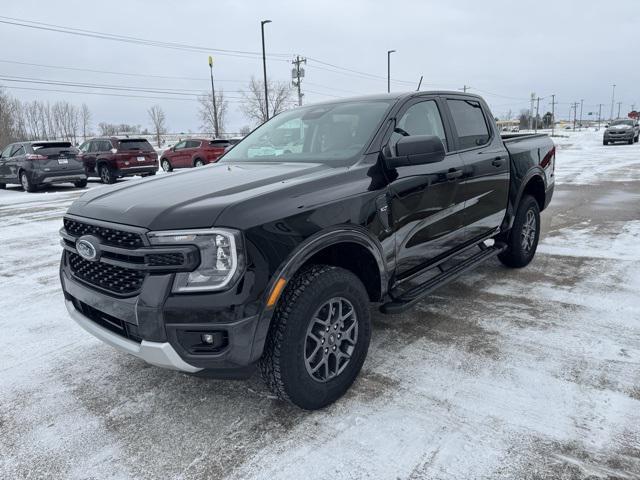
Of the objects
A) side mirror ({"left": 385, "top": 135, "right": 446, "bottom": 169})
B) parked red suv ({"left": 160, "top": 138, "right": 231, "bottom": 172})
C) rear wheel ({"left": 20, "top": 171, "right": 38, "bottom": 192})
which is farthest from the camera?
parked red suv ({"left": 160, "top": 138, "right": 231, "bottom": 172})

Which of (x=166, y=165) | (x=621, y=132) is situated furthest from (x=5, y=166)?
(x=621, y=132)

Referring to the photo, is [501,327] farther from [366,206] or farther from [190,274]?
[190,274]

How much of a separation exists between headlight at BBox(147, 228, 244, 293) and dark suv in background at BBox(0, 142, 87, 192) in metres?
15.1

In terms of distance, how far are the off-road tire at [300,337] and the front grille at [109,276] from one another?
0.72 m

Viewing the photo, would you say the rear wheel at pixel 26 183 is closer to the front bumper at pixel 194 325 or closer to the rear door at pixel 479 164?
the rear door at pixel 479 164

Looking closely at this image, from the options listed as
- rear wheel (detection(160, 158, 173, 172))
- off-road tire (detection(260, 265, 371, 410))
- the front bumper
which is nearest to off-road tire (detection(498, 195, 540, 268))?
off-road tire (detection(260, 265, 371, 410))

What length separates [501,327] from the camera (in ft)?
12.6

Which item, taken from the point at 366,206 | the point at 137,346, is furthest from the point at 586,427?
the point at 137,346

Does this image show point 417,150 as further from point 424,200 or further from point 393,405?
point 393,405

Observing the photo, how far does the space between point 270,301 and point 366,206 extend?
3.06ft

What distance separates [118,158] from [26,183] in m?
3.02

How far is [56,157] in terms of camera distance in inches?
605

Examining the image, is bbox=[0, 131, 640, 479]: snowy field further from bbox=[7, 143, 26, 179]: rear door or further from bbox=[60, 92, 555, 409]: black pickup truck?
bbox=[7, 143, 26, 179]: rear door

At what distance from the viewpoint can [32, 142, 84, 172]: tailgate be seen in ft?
49.9
